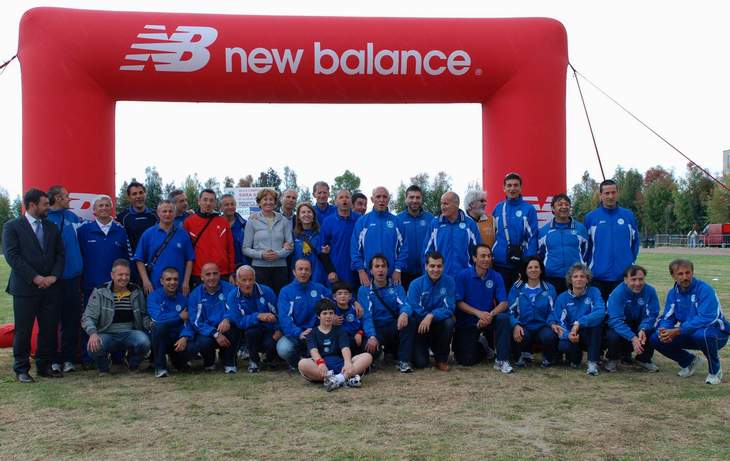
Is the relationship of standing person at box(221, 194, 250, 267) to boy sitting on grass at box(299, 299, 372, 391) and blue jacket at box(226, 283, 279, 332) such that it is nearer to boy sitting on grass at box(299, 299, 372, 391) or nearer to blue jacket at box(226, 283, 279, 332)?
blue jacket at box(226, 283, 279, 332)

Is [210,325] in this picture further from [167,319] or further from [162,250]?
[162,250]

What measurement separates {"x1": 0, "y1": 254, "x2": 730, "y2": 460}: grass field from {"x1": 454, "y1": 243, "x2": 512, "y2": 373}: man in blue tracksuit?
0.34 m

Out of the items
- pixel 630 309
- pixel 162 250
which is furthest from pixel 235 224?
pixel 630 309

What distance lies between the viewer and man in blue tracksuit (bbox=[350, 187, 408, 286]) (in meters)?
6.40

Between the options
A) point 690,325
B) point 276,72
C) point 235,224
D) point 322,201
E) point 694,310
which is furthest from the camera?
point 322,201

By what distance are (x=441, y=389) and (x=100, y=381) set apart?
295 centimetres

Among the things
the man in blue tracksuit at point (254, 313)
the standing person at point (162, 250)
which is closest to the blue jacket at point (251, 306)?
the man in blue tracksuit at point (254, 313)

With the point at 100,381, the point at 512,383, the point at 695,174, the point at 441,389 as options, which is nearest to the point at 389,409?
the point at 441,389

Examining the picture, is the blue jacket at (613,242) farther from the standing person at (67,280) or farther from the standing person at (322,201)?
the standing person at (67,280)

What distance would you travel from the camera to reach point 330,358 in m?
5.72

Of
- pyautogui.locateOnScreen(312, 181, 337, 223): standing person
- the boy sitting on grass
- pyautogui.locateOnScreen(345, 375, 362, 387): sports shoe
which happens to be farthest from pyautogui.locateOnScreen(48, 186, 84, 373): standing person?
pyautogui.locateOnScreen(345, 375, 362, 387): sports shoe

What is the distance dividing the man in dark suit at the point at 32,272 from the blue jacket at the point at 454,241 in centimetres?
340

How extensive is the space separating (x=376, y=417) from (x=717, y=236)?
1844 inches

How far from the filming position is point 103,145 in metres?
6.89
